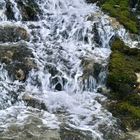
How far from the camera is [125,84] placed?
17.4 m

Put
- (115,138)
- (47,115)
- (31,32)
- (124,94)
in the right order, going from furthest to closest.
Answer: (31,32) → (124,94) → (47,115) → (115,138)

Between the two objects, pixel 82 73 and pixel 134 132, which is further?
pixel 82 73

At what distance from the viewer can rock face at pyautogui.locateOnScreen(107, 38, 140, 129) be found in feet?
51.4

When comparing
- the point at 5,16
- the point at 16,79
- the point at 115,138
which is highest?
the point at 5,16

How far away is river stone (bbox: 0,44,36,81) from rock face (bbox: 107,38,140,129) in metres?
3.36

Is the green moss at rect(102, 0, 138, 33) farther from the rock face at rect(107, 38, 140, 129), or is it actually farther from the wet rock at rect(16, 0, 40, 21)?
the wet rock at rect(16, 0, 40, 21)

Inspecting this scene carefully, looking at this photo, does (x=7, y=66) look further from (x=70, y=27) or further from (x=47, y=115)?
(x=70, y=27)

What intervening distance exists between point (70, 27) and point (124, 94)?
21.1ft

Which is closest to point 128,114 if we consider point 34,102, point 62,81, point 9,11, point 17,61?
point 62,81

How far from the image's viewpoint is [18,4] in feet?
75.3

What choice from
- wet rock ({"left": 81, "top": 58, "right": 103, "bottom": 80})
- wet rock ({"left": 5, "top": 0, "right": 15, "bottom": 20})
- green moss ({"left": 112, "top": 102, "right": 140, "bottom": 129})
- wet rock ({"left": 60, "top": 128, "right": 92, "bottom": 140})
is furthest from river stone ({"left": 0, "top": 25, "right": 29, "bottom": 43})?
wet rock ({"left": 60, "top": 128, "right": 92, "bottom": 140})

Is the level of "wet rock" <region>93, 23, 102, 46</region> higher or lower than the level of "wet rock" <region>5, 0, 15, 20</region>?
lower

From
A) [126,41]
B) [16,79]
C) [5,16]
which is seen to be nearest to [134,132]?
[16,79]

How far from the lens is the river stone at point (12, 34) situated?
2009cm
